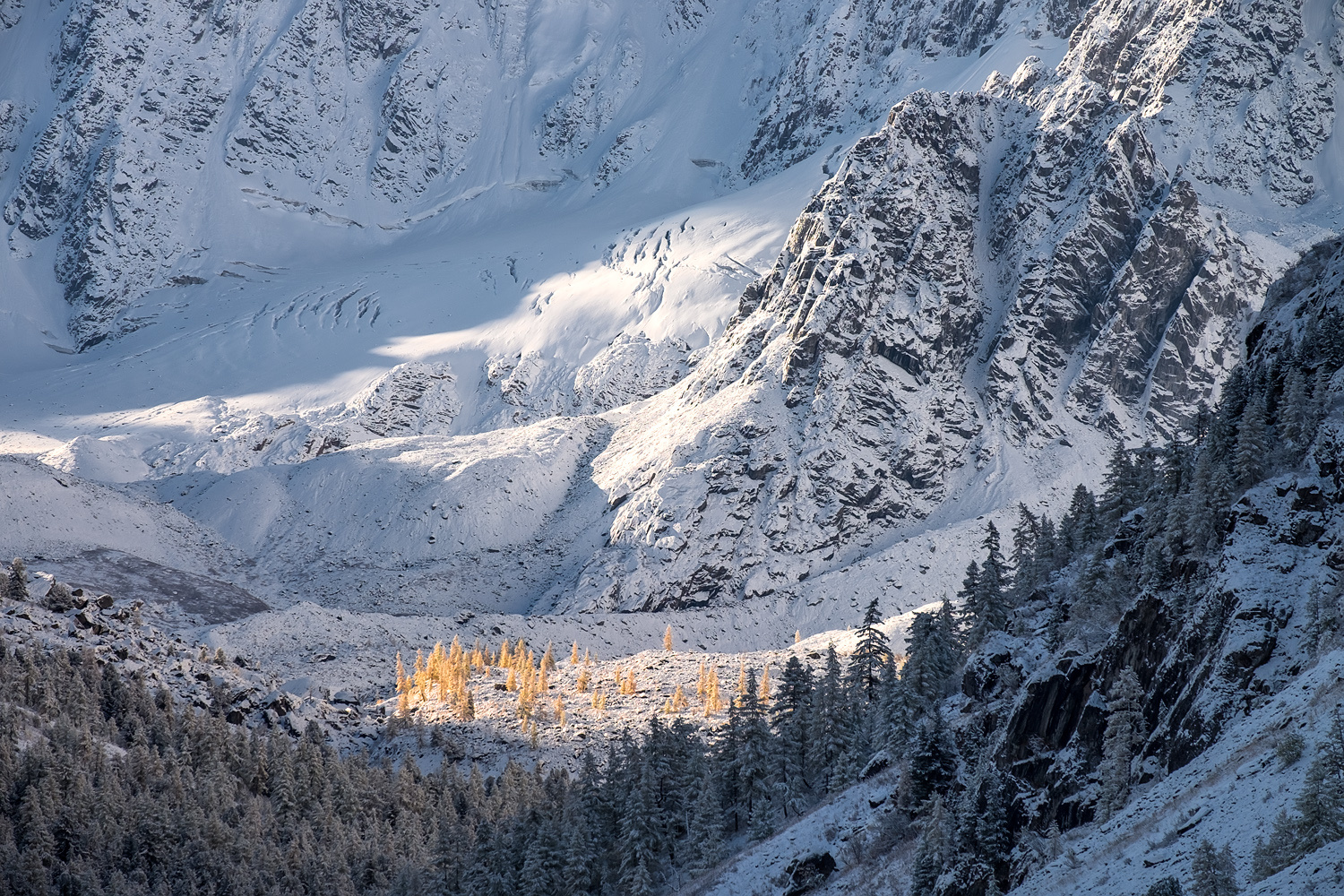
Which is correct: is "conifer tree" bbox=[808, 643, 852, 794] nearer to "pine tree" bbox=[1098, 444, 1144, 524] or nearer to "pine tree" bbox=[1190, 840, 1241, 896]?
"pine tree" bbox=[1098, 444, 1144, 524]

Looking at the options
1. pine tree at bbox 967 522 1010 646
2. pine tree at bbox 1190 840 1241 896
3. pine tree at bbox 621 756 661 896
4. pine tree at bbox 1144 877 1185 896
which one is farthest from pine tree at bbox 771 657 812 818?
pine tree at bbox 1190 840 1241 896

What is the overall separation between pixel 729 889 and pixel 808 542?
13713 centimetres

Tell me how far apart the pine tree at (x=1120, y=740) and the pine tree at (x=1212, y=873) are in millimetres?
9623

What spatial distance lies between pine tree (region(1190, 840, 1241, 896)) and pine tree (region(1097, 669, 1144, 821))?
962 cm

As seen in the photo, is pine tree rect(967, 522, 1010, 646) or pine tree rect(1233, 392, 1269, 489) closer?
pine tree rect(1233, 392, 1269, 489)

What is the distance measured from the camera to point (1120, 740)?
125 feet

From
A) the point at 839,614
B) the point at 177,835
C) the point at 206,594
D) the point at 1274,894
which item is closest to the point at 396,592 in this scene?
the point at 206,594

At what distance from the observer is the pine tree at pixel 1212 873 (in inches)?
1019

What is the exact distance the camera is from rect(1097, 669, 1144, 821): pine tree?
36906 mm

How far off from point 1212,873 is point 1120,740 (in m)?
12.3

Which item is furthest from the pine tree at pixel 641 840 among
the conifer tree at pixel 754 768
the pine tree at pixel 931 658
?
the pine tree at pixel 931 658

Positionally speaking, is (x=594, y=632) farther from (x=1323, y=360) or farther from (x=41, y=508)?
(x=1323, y=360)

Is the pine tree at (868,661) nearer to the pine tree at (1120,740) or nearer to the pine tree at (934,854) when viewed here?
the pine tree at (934,854)

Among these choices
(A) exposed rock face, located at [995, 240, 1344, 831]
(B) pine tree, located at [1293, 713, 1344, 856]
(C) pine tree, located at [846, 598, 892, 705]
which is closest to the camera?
(B) pine tree, located at [1293, 713, 1344, 856]
